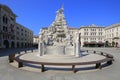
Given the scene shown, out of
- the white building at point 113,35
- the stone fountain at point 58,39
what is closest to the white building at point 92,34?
the white building at point 113,35

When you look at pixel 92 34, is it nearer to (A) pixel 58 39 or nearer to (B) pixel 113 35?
(B) pixel 113 35

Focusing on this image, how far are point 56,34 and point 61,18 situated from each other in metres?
3.28

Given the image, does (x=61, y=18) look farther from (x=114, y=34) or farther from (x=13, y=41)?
(x=114, y=34)

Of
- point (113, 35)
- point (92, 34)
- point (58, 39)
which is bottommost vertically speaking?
point (58, 39)

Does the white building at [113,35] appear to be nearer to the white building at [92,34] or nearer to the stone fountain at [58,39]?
the white building at [92,34]

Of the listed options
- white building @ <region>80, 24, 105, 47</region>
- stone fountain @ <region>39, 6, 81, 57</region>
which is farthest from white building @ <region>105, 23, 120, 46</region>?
stone fountain @ <region>39, 6, 81, 57</region>

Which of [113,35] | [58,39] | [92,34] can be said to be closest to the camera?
[58,39]

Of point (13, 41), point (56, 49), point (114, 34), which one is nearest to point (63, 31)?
point (56, 49)

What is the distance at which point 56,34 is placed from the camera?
2141 centimetres

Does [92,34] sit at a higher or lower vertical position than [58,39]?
higher

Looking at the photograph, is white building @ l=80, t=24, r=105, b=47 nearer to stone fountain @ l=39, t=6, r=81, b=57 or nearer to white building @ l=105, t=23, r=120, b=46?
white building @ l=105, t=23, r=120, b=46

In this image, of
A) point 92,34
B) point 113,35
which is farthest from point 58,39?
point 92,34

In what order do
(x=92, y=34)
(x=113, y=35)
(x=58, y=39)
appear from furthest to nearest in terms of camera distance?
(x=92, y=34) < (x=113, y=35) < (x=58, y=39)

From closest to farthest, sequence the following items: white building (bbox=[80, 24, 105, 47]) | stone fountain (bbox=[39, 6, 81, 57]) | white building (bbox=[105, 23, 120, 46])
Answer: stone fountain (bbox=[39, 6, 81, 57]) < white building (bbox=[105, 23, 120, 46]) < white building (bbox=[80, 24, 105, 47])
